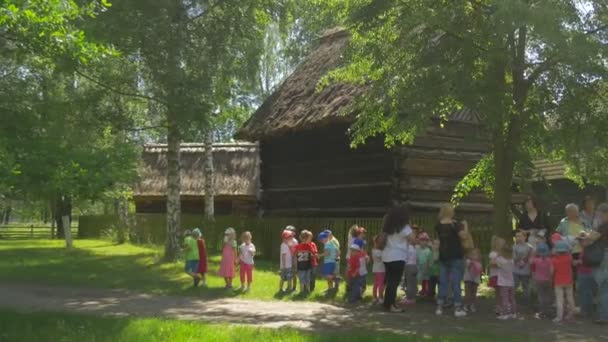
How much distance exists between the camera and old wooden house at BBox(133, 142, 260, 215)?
3378 cm

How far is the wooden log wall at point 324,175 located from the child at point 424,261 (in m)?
7.83

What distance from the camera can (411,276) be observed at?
12977 mm

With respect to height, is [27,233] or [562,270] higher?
[562,270]

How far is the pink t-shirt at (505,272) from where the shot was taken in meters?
11.3

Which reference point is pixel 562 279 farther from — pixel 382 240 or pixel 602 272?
pixel 382 240

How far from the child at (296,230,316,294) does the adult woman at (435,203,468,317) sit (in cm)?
317

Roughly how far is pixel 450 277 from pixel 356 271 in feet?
6.65

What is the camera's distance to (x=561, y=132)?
12625 mm

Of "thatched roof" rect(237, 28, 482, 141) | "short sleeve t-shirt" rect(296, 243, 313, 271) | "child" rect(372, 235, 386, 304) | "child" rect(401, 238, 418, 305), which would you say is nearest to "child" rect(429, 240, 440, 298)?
"child" rect(401, 238, 418, 305)

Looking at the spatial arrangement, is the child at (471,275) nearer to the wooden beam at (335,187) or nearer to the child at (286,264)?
the child at (286,264)

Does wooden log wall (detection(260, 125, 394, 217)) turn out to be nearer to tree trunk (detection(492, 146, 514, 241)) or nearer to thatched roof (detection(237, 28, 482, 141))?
thatched roof (detection(237, 28, 482, 141))

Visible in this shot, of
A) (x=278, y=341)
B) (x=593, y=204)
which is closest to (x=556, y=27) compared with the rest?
(x=593, y=204)

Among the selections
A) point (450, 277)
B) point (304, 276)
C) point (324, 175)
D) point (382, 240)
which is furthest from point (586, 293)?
point (324, 175)

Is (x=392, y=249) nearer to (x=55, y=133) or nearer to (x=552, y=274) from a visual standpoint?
(x=552, y=274)
